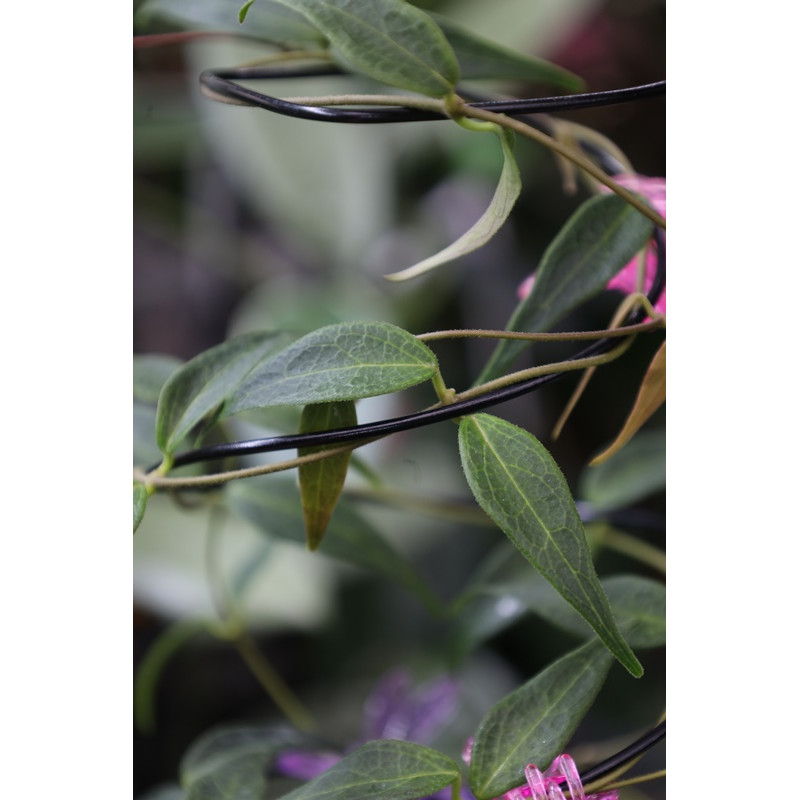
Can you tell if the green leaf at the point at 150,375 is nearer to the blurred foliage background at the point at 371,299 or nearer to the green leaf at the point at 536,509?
the green leaf at the point at 536,509

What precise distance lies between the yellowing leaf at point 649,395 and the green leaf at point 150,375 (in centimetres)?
15

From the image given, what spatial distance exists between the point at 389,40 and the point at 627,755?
157mm

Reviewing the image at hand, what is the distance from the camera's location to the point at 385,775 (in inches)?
7.9

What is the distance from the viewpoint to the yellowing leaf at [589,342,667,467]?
0.66ft

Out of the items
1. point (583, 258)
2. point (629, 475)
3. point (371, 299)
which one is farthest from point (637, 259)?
point (371, 299)

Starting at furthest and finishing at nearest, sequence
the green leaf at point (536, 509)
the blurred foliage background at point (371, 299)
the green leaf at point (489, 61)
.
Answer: the blurred foliage background at point (371, 299), the green leaf at point (489, 61), the green leaf at point (536, 509)

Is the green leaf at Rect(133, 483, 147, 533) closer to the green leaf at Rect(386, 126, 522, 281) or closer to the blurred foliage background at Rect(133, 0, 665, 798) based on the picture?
the green leaf at Rect(386, 126, 522, 281)

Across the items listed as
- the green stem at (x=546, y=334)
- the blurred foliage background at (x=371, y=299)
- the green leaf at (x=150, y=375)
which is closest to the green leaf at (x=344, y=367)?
the green stem at (x=546, y=334)

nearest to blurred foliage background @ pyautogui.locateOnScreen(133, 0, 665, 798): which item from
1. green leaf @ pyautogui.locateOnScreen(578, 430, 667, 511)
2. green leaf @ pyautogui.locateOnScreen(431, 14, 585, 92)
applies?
green leaf @ pyautogui.locateOnScreen(578, 430, 667, 511)

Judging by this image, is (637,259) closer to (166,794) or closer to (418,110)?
(418,110)

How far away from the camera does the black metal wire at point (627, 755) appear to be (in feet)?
0.64
